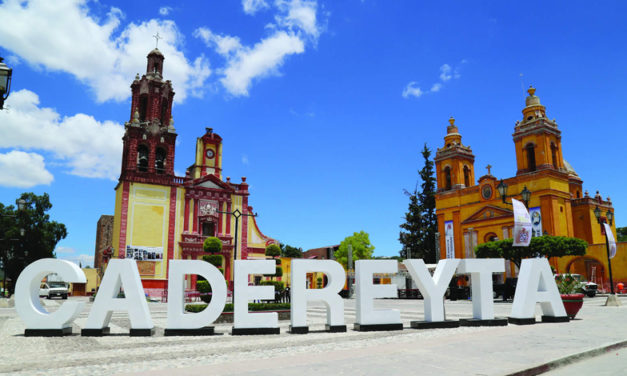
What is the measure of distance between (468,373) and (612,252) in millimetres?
24578

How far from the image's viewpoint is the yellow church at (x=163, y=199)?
40.8m

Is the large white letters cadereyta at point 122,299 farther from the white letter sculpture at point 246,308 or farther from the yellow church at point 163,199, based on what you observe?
the yellow church at point 163,199

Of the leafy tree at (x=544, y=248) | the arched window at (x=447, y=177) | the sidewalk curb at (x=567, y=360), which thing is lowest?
the sidewalk curb at (x=567, y=360)

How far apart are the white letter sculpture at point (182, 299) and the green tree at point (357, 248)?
50.1 meters

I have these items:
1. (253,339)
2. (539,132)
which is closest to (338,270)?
(253,339)

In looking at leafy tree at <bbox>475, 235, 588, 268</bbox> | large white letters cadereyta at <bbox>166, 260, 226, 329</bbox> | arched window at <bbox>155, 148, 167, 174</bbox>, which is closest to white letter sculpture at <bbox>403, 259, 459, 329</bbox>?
large white letters cadereyta at <bbox>166, 260, 226, 329</bbox>

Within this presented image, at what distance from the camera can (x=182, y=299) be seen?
10539 millimetres

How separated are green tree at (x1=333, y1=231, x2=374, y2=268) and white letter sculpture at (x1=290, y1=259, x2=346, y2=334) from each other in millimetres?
49167

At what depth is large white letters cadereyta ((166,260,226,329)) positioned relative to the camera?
10.2 metres

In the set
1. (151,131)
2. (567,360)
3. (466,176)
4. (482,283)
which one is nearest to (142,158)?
(151,131)

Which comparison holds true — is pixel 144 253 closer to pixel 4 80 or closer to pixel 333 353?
pixel 4 80

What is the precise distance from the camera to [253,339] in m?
9.61

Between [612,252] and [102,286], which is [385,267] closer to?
[102,286]

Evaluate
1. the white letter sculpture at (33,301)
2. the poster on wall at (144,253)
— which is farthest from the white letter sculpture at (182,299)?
the poster on wall at (144,253)
